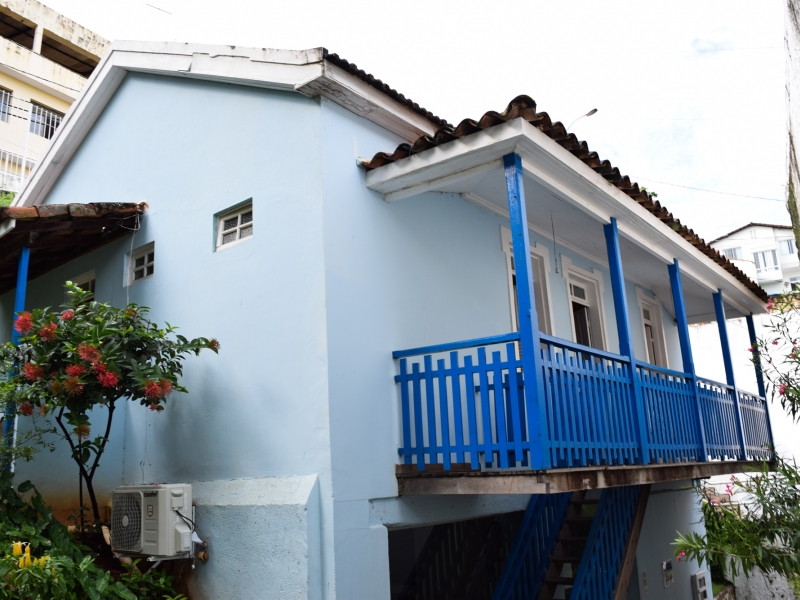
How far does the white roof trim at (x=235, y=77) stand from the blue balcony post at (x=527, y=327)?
1601 millimetres

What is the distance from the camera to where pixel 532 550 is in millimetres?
7977

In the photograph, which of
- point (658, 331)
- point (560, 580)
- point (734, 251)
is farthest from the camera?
point (734, 251)

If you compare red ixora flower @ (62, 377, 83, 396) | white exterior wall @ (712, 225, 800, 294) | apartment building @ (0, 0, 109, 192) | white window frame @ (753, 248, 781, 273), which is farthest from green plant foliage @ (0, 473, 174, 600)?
white window frame @ (753, 248, 781, 273)

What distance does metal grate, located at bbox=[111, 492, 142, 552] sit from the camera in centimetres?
582

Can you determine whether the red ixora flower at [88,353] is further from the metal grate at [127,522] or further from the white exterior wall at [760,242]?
→ the white exterior wall at [760,242]

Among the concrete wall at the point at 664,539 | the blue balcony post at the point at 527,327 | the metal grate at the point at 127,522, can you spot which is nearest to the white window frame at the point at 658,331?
the concrete wall at the point at 664,539

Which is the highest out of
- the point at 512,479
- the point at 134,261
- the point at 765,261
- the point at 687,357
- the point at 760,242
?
the point at 760,242

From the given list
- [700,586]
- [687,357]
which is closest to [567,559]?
[687,357]

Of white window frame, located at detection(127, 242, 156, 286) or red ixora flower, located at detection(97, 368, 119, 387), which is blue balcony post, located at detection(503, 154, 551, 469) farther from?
white window frame, located at detection(127, 242, 156, 286)

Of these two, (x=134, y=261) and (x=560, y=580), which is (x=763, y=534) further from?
(x=134, y=261)

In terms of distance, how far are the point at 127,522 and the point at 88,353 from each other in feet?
4.72

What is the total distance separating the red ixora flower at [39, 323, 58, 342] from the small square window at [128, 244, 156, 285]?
1806 mm

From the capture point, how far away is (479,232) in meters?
7.84

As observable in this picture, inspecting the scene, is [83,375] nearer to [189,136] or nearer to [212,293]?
[212,293]
